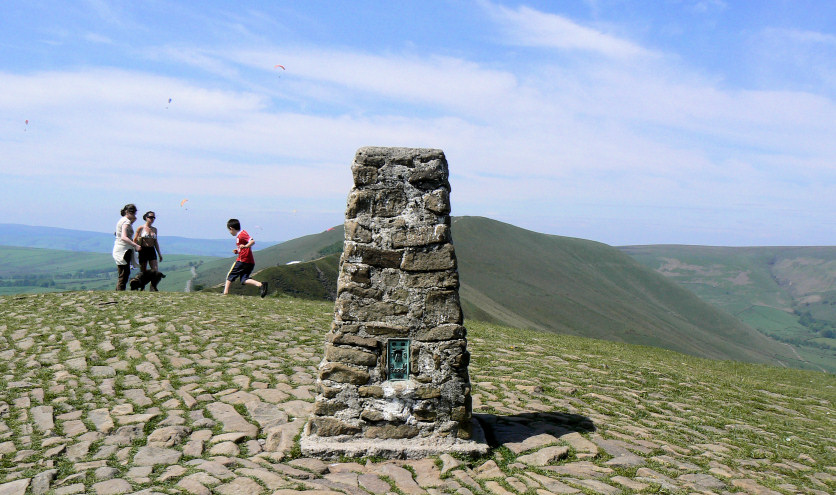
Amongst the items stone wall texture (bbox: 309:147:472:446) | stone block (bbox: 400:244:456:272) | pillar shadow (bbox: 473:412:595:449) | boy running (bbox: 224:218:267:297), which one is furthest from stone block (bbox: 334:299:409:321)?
boy running (bbox: 224:218:267:297)

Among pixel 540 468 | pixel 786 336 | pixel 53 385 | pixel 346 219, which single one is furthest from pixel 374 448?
pixel 786 336

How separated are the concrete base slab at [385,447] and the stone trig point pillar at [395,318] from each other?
2 cm

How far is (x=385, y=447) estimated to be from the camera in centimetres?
687

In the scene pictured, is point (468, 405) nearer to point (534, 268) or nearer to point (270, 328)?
point (270, 328)

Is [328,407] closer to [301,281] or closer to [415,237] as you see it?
[415,237]

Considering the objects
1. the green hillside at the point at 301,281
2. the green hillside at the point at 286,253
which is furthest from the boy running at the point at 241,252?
the green hillside at the point at 286,253

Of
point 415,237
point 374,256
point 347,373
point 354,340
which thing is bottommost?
point 347,373

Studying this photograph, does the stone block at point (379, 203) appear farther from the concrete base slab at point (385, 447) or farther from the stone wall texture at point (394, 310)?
the concrete base slab at point (385, 447)

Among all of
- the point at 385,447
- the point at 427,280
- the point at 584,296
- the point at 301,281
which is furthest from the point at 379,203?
the point at 584,296

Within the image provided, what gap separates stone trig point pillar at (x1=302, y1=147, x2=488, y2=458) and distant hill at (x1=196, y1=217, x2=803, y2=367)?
213ft

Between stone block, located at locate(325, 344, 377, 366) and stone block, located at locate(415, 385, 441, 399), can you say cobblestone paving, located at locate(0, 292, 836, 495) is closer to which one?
stone block, located at locate(415, 385, 441, 399)

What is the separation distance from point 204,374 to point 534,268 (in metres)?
125

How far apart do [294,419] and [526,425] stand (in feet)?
10.7

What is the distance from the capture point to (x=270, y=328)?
1384 centimetres
